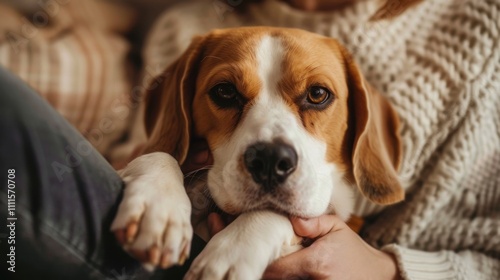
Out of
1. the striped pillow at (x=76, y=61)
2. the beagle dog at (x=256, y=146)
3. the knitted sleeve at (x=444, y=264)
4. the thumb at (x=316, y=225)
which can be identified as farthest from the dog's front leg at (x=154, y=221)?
the striped pillow at (x=76, y=61)

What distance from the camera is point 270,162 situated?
3.44 ft

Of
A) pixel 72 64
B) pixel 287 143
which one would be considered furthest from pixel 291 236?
pixel 72 64

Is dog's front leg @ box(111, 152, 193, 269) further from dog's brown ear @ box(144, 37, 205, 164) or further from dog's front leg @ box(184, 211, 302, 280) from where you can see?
dog's brown ear @ box(144, 37, 205, 164)

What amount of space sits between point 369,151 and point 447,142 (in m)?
0.32

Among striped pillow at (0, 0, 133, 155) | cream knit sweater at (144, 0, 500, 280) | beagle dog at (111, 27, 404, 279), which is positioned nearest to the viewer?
beagle dog at (111, 27, 404, 279)

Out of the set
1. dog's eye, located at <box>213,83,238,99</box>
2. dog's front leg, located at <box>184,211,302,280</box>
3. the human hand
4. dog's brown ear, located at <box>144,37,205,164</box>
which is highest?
dog's eye, located at <box>213,83,238,99</box>

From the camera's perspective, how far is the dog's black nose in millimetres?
1049

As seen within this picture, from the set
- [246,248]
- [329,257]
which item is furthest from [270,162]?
[329,257]

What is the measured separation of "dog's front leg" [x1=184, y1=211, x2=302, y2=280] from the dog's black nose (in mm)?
84

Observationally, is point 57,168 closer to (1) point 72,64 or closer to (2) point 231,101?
(2) point 231,101

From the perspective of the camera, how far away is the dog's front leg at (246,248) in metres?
0.96

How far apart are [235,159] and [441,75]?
0.81 m

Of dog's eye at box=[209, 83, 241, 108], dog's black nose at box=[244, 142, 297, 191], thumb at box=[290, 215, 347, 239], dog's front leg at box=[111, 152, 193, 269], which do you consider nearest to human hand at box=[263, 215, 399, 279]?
thumb at box=[290, 215, 347, 239]

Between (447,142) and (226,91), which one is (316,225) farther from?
(447,142)
